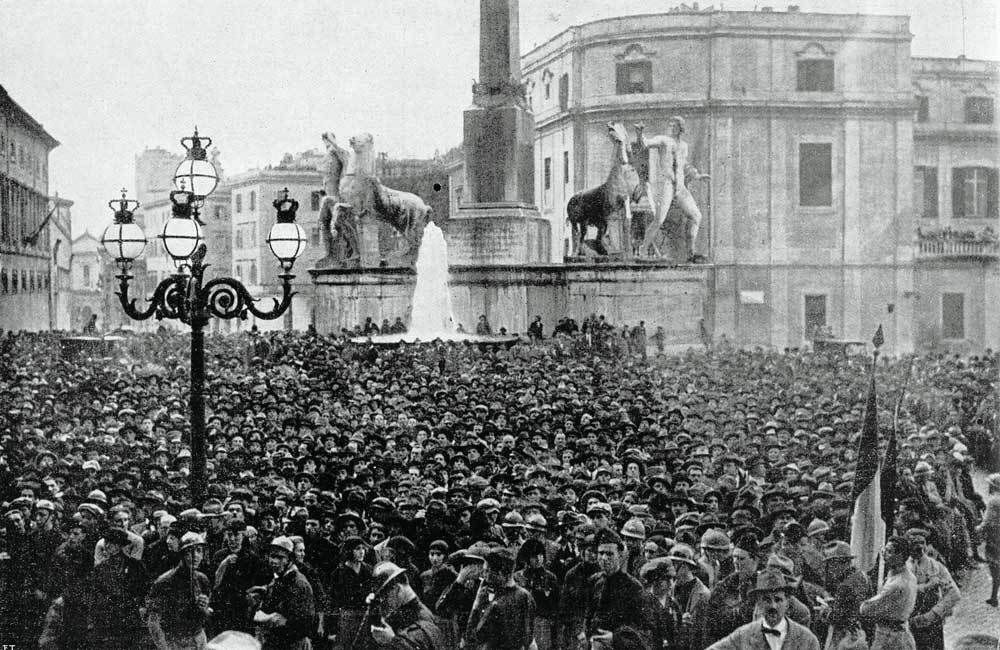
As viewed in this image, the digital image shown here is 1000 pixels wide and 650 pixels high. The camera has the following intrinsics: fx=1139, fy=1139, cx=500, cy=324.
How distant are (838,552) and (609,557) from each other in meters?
1.96

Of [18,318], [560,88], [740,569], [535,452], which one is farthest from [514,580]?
[560,88]

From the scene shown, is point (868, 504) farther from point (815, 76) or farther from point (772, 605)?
point (815, 76)

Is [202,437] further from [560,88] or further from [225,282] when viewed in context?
[560,88]

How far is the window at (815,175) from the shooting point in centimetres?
3762

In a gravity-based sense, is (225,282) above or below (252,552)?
above

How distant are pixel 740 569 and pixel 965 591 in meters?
2.99

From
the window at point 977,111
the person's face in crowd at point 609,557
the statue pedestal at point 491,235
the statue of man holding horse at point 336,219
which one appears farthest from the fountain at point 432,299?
the window at point 977,111

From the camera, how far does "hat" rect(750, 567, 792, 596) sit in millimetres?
6977

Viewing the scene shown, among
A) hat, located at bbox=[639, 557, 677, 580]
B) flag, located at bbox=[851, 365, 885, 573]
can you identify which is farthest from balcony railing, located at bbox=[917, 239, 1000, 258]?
hat, located at bbox=[639, 557, 677, 580]

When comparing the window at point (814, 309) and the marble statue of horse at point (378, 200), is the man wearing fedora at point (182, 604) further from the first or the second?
the window at point (814, 309)

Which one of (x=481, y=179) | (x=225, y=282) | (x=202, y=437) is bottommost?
(x=202, y=437)

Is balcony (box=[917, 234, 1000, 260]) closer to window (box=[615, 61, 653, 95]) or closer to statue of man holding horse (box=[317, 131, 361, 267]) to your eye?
window (box=[615, 61, 653, 95])

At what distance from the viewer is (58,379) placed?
16.4m

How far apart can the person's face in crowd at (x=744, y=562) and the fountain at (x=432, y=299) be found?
15549 millimetres
